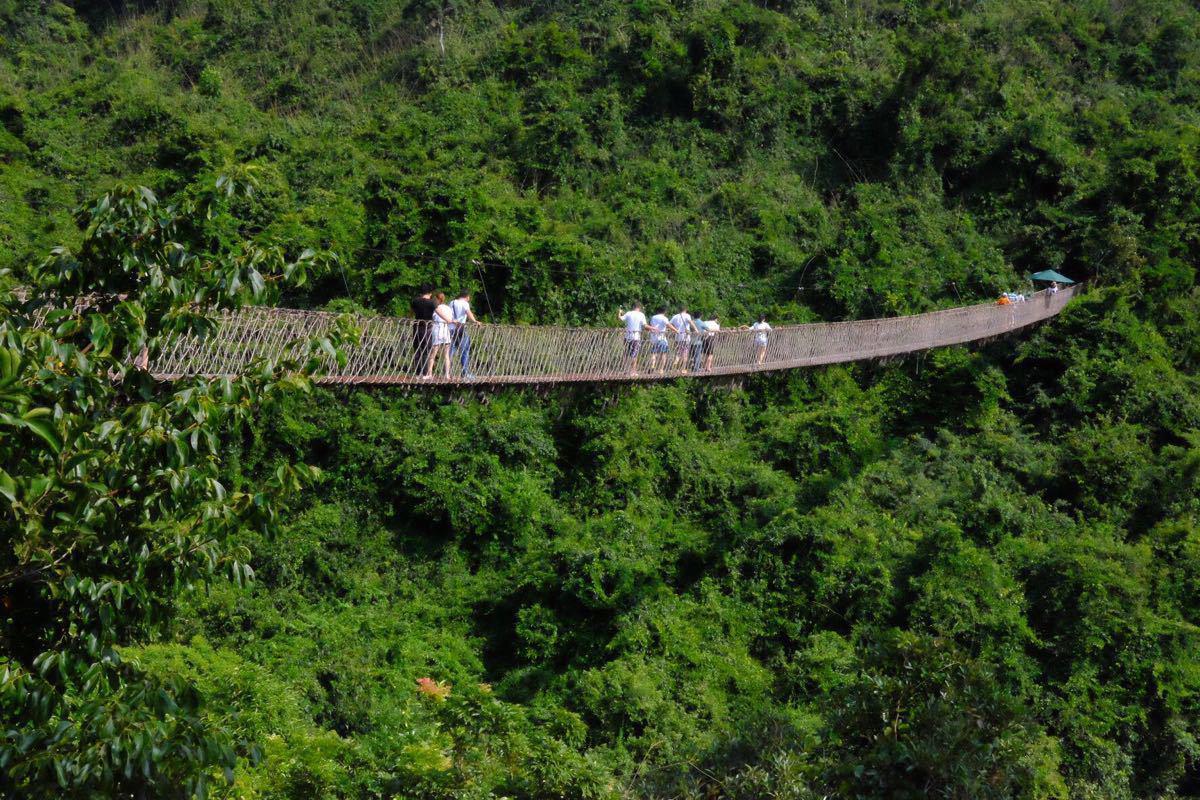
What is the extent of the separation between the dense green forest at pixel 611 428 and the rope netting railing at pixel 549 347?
0.74 meters

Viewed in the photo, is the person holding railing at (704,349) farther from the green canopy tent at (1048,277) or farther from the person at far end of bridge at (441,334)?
the green canopy tent at (1048,277)

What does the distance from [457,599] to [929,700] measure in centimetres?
635

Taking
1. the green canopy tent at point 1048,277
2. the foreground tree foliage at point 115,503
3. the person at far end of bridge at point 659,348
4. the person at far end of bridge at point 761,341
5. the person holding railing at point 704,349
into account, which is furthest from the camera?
the green canopy tent at point 1048,277

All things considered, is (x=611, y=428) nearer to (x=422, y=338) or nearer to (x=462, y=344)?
(x=462, y=344)

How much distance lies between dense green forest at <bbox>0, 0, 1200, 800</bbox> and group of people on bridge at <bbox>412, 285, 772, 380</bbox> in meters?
0.75

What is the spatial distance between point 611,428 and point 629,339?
1.25 meters

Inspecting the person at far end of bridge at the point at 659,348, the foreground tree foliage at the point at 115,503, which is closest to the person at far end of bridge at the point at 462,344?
the person at far end of bridge at the point at 659,348

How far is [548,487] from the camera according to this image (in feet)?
45.4

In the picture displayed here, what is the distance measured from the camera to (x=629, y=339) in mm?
13547

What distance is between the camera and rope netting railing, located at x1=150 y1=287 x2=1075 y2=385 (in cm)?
1007

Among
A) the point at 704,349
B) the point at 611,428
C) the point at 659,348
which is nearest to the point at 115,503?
the point at 611,428

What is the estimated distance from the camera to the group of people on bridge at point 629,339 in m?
11.6

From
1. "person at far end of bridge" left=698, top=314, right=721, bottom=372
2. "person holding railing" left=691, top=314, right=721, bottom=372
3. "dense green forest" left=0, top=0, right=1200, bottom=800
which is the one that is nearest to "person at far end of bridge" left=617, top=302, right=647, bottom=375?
"dense green forest" left=0, top=0, right=1200, bottom=800

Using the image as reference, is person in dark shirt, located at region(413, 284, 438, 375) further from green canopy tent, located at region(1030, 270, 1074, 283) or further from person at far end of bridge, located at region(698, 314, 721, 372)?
green canopy tent, located at region(1030, 270, 1074, 283)
